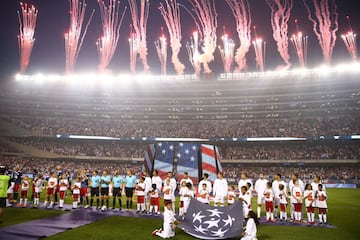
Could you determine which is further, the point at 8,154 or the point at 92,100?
the point at 92,100

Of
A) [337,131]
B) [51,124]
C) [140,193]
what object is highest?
[51,124]

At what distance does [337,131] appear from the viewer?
50500mm

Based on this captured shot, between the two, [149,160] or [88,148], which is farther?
[88,148]

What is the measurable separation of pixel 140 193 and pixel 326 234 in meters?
9.81

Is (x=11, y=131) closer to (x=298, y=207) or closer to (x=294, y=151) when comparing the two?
(x=294, y=151)

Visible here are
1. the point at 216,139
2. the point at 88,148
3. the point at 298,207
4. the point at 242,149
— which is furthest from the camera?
the point at 88,148

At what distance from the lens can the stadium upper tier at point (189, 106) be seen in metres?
57.4

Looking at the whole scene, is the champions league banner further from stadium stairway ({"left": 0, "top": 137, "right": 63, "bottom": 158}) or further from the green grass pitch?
stadium stairway ({"left": 0, "top": 137, "right": 63, "bottom": 158})

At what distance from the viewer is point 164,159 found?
2612 cm

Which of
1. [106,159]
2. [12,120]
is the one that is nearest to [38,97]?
[12,120]

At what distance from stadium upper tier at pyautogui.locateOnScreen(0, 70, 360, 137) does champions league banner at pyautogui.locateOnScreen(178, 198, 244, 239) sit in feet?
143

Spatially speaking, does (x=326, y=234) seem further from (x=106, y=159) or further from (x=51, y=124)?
(x=51, y=124)

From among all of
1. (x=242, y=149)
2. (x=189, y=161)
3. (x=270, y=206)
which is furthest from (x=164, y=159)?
(x=242, y=149)

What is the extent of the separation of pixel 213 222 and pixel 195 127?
4990cm
